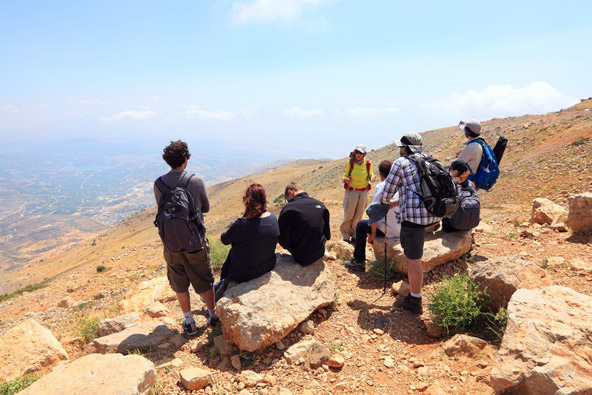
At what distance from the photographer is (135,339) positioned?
164 inches

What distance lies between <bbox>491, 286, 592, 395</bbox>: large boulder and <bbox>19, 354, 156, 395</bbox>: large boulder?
3.21 m

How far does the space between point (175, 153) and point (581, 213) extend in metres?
7.82

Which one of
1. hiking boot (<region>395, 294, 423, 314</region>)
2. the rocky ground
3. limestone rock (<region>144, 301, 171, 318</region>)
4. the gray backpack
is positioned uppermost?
the gray backpack

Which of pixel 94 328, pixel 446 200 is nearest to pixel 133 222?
pixel 94 328

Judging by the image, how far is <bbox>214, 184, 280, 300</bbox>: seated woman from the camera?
3.98m

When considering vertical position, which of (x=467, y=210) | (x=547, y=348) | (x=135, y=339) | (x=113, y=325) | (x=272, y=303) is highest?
(x=467, y=210)

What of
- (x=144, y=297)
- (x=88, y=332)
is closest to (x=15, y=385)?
(x=88, y=332)

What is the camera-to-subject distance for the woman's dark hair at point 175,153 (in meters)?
3.79

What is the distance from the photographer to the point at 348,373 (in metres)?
3.38

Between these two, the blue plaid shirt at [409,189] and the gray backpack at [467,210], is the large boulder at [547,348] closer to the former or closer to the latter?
the blue plaid shirt at [409,189]

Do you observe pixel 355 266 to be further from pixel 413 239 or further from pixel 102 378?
pixel 102 378

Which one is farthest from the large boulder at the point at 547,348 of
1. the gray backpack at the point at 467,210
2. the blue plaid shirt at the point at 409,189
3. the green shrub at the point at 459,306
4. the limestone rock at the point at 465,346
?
A: the gray backpack at the point at 467,210

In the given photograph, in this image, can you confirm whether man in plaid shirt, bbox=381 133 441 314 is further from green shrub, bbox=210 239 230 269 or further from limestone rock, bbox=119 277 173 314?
green shrub, bbox=210 239 230 269

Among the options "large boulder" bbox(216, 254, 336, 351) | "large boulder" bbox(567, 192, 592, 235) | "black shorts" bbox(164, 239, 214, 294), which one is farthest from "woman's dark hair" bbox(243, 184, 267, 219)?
"large boulder" bbox(567, 192, 592, 235)
